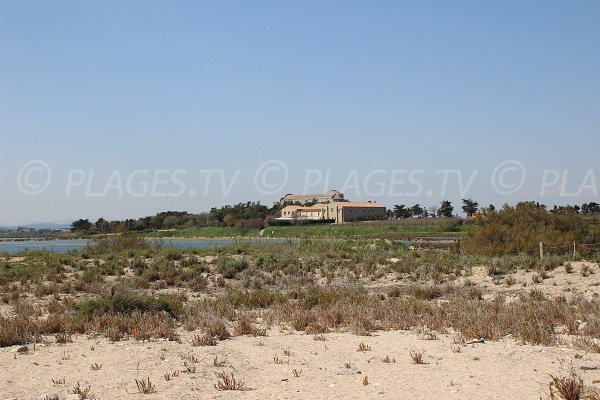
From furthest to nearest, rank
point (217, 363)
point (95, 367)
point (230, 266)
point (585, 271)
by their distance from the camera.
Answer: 1. point (230, 266)
2. point (585, 271)
3. point (217, 363)
4. point (95, 367)

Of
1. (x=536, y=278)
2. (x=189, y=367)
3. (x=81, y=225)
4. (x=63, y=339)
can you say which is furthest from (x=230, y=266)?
(x=81, y=225)

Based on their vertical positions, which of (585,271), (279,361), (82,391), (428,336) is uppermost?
(585,271)

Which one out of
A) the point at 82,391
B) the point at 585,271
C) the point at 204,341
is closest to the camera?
the point at 82,391

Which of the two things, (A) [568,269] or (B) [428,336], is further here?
(A) [568,269]

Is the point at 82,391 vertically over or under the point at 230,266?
under

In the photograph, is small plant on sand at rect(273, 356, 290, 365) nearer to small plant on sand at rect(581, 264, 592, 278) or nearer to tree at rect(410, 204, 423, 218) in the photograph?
small plant on sand at rect(581, 264, 592, 278)

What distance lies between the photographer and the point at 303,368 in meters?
8.37

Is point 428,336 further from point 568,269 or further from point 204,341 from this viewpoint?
point 568,269

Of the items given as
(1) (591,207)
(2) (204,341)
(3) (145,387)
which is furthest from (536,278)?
(1) (591,207)

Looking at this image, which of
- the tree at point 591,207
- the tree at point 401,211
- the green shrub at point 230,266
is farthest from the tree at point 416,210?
the green shrub at point 230,266

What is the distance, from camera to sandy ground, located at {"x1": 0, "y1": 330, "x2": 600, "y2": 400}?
7.12 meters

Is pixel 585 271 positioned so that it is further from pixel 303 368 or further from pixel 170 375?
pixel 170 375

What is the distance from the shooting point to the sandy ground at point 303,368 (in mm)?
7121

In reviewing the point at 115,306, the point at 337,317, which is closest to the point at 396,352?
the point at 337,317
